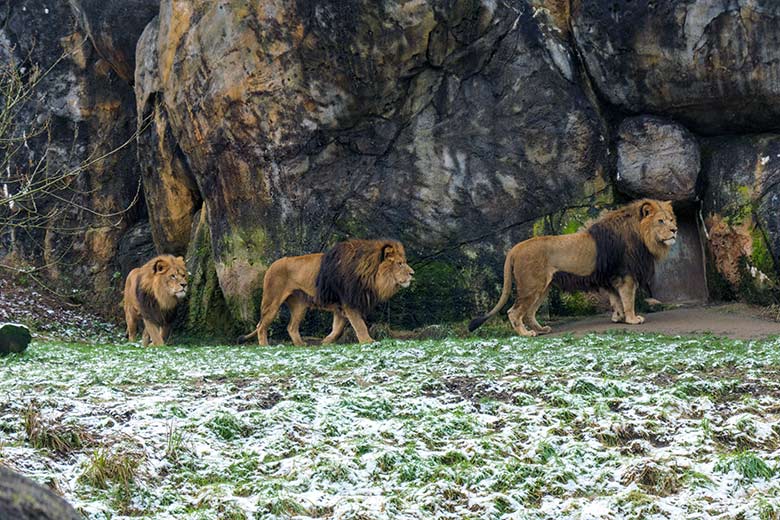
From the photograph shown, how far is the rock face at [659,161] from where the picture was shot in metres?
17.9

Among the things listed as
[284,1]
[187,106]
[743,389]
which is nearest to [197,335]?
[187,106]

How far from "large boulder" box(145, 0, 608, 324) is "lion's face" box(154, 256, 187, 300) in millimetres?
1410

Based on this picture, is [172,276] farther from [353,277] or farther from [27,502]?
[27,502]

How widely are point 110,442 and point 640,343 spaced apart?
7950 millimetres

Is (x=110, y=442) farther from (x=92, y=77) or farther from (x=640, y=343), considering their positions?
(x=92, y=77)

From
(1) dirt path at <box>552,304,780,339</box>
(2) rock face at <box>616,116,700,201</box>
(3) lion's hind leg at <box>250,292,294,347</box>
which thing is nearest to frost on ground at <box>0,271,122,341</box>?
(3) lion's hind leg at <box>250,292,294,347</box>

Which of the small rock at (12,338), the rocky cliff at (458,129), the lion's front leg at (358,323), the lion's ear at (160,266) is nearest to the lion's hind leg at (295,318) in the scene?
the rocky cliff at (458,129)

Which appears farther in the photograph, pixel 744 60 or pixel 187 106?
pixel 187 106

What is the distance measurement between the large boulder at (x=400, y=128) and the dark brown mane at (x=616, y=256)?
1874mm

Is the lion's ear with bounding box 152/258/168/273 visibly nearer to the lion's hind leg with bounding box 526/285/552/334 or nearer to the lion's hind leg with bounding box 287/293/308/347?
the lion's hind leg with bounding box 287/293/308/347

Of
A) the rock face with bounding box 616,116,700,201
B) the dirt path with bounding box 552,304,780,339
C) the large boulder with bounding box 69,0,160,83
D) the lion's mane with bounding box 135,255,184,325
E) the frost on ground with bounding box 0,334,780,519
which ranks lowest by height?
the frost on ground with bounding box 0,334,780,519

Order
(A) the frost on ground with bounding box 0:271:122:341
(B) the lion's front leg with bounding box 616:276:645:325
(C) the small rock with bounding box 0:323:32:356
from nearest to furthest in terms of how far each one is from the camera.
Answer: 1. (C) the small rock with bounding box 0:323:32:356
2. (B) the lion's front leg with bounding box 616:276:645:325
3. (A) the frost on ground with bounding box 0:271:122:341

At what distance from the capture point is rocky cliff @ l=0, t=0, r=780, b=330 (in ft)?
57.9

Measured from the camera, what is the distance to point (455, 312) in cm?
1833
